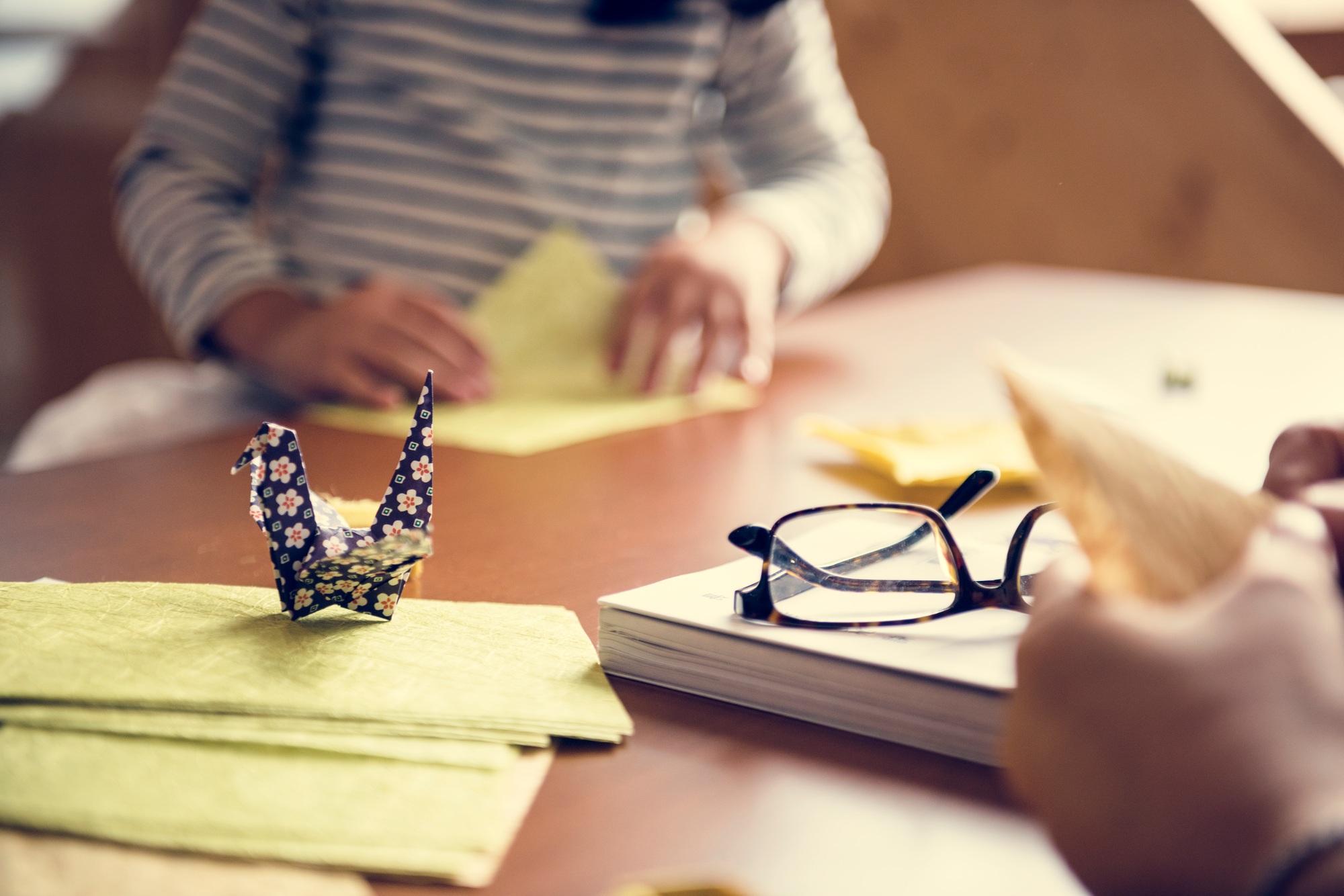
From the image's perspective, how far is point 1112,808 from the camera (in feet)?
0.81

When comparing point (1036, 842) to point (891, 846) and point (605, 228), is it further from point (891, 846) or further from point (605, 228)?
point (605, 228)

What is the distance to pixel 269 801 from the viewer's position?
0.31 metres

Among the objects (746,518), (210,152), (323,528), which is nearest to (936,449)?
(746,518)

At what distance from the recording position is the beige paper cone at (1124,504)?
0.94 ft

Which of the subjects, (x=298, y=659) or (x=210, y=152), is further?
(x=210, y=152)

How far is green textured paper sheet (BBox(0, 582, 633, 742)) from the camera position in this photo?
35cm

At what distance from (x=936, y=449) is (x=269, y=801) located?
19.6 inches

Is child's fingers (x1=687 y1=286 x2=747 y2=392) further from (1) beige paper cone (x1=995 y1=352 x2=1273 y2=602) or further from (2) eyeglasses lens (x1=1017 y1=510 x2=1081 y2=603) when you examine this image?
(1) beige paper cone (x1=995 y1=352 x2=1273 y2=602)

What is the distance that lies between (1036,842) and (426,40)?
0.98 metres

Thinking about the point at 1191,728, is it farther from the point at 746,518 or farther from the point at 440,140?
the point at 440,140

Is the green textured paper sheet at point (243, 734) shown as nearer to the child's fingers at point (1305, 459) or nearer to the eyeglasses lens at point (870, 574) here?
the eyeglasses lens at point (870, 574)

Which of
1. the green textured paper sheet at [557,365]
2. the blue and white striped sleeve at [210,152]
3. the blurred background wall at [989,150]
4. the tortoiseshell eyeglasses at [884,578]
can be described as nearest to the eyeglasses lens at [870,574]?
the tortoiseshell eyeglasses at [884,578]

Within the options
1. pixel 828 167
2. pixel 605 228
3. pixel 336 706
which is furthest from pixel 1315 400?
pixel 336 706

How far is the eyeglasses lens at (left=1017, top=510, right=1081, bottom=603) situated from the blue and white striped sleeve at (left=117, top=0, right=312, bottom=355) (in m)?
0.69
